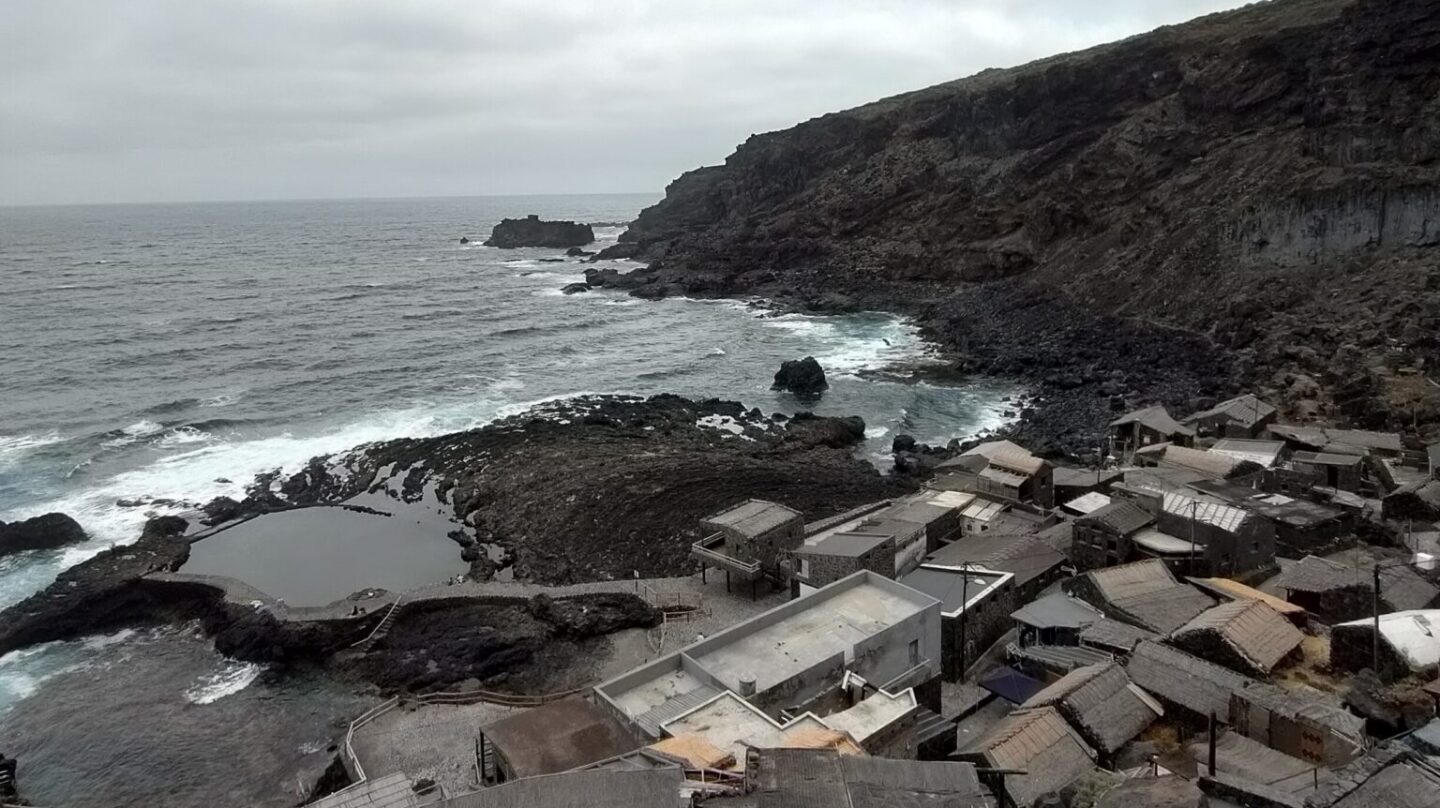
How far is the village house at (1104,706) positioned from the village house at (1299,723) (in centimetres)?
146

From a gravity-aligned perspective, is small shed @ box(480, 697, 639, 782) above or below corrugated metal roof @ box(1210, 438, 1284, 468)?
below

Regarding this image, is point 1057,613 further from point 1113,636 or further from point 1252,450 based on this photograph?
point 1252,450

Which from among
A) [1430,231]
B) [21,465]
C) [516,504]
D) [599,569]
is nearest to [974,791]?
[599,569]

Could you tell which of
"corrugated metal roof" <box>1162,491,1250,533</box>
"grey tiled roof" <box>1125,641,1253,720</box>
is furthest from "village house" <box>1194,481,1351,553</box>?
"grey tiled roof" <box>1125,641,1253,720</box>

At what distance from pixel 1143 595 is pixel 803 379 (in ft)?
110

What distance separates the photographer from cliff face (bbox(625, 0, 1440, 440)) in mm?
50594

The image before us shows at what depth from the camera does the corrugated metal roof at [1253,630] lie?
56.4 ft

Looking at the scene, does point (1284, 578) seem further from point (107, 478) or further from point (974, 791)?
point (107, 478)

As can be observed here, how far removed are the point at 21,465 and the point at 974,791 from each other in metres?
47.6

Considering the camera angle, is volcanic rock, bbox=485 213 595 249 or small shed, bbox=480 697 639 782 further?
volcanic rock, bbox=485 213 595 249

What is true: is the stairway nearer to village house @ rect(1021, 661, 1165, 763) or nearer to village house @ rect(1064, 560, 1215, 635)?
village house @ rect(1021, 661, 1165, 763)

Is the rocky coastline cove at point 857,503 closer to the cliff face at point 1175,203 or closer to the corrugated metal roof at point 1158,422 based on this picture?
the corrugated metal roof at point 1158,422

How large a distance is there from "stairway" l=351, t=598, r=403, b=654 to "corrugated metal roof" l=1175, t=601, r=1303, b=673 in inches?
791

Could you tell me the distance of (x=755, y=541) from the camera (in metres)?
25.1
